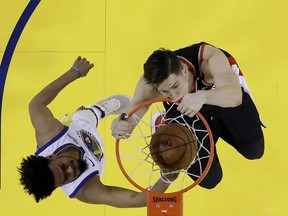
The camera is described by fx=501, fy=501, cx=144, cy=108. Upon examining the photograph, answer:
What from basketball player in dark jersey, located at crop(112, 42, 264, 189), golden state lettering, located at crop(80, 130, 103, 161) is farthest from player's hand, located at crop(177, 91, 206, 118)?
golden state lettering, located at crop(80, 130, 103, 161)

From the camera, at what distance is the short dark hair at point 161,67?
7.62ft

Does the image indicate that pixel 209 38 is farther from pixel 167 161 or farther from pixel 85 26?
pixel 167 161

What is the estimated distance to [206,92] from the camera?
220cm

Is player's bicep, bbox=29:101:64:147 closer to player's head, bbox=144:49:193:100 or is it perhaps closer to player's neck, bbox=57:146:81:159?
player's neck, bbox=57:146:81:159

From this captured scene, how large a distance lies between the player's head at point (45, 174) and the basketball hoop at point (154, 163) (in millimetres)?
271

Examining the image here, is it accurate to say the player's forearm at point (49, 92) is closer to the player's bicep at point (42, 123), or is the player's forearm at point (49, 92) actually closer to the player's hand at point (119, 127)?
the player's bicep at point (42, 123)

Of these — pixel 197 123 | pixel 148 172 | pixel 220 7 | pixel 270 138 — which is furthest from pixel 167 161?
pixel 220 7

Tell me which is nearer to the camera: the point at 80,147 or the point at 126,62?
the point at 80,147

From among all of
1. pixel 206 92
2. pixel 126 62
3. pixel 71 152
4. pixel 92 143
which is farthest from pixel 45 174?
pixel 126 62

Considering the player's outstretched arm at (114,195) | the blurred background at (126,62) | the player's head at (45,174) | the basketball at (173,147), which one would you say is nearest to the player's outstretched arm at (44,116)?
the player's head at (45,174)

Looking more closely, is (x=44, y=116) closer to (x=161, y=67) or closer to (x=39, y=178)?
(x=39, y=178)

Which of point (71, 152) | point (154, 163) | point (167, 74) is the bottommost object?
point (154, 163)

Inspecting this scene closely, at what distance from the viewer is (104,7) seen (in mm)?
3631

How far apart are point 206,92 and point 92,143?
3.00 feet
